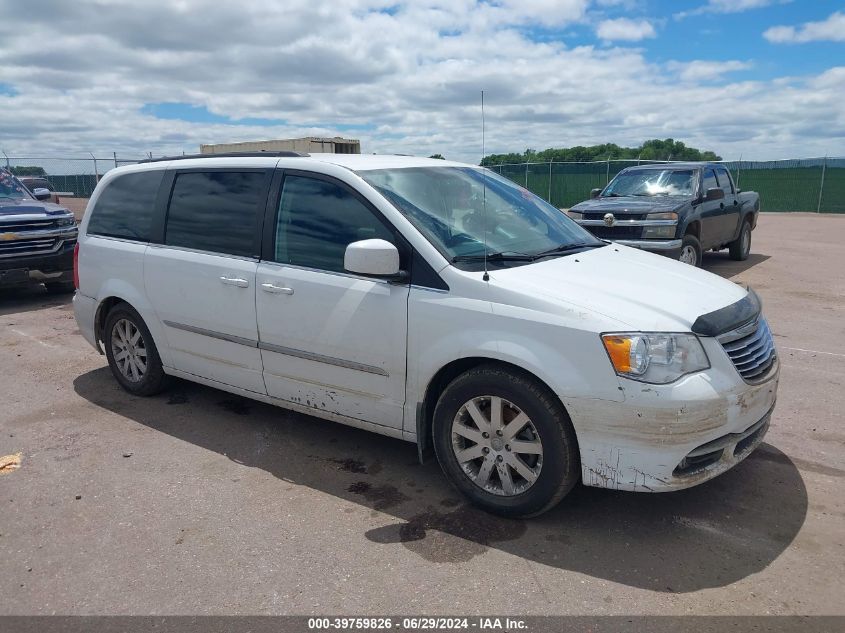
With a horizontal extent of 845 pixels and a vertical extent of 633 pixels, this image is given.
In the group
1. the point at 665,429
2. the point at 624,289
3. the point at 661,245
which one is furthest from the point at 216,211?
the point at 661,245

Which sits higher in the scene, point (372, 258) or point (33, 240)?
point (372, 258)

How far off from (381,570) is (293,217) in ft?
7.28

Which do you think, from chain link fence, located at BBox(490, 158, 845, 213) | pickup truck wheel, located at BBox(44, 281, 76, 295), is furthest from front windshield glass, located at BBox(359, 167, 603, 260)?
chain link fence, located at BBox(490, 158, 845, 213)

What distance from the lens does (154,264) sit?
198 inches

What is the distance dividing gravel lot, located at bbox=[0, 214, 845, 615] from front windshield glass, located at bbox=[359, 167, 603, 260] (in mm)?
1413

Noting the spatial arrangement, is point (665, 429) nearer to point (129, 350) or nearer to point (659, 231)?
point (129, 350)

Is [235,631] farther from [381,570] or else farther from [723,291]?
[723,291]

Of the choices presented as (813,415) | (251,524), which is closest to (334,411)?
(251,524)

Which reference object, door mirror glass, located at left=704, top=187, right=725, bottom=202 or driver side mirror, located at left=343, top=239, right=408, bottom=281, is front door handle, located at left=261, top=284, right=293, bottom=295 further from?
door mirror glass, located at left=704, top=187, right=725, bottom=202

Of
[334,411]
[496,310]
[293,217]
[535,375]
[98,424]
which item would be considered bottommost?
[98,424]

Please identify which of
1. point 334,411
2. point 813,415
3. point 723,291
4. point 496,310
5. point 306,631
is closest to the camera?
point 306,631

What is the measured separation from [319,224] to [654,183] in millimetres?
8604

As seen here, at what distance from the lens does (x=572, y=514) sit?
3.63 metres

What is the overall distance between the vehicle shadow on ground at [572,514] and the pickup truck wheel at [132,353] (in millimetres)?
622
